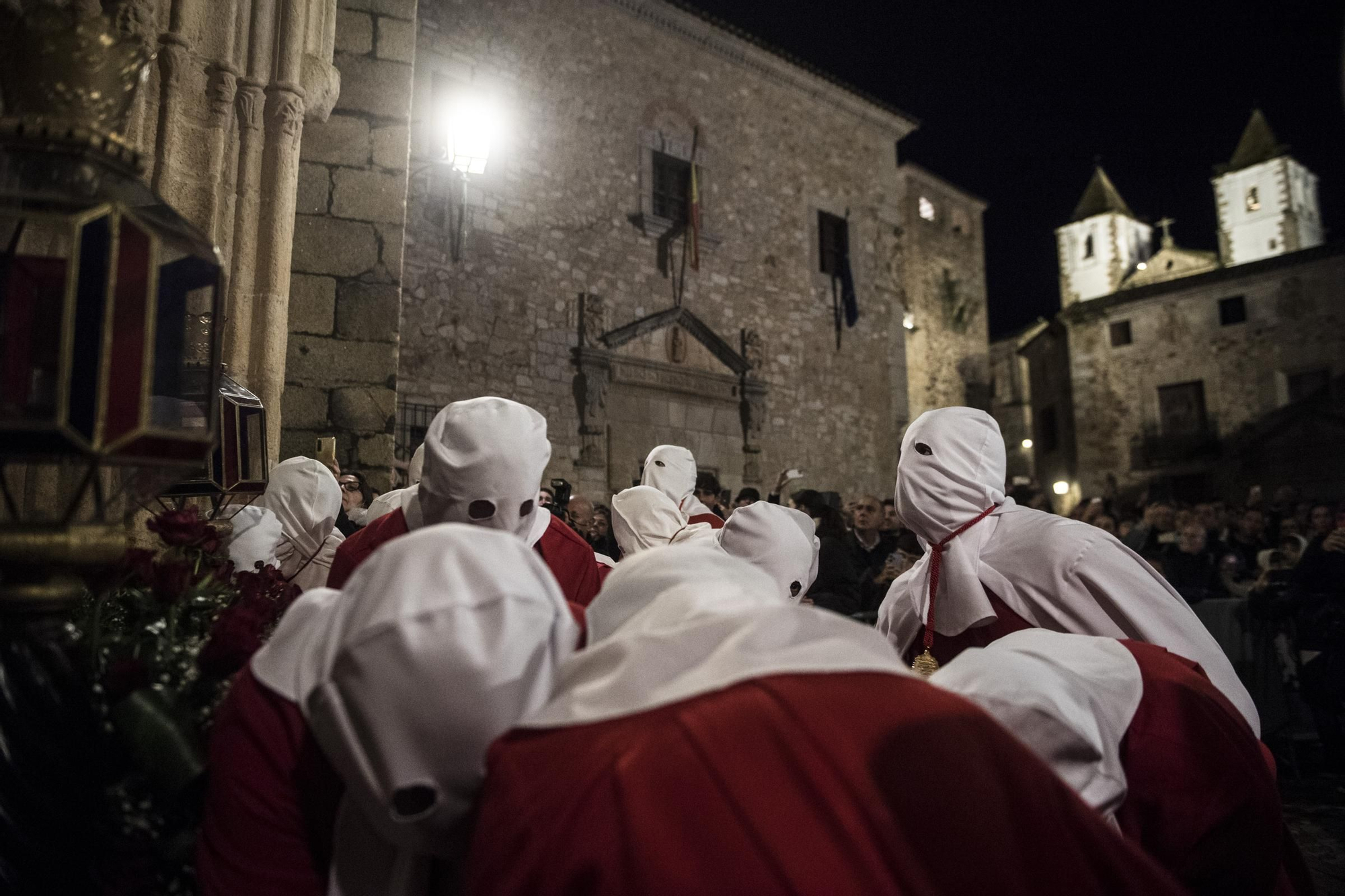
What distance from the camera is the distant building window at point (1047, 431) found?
3170cm

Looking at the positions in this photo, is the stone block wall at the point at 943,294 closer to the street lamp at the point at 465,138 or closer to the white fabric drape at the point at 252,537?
the street lamp at the point at 465,138

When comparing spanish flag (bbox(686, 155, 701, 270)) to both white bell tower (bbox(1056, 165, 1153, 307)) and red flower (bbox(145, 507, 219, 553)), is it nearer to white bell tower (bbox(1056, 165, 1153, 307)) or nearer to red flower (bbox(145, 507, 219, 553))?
red flower (bbox(145, 507, 219, 553))

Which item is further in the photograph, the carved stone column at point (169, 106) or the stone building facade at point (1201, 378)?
the stone building facade at point (1201, 378)

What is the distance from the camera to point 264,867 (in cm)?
126

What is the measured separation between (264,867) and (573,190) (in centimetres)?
1247

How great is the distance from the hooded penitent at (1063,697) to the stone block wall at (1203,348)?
29.1 metres

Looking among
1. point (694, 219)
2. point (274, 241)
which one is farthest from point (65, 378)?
point (694, 219)

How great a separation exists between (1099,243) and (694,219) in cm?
3450

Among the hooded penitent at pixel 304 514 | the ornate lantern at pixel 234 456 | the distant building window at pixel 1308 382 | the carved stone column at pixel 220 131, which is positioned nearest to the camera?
the ornate lantern at pixel 234 456

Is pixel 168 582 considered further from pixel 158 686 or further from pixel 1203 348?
pixel 1203 348

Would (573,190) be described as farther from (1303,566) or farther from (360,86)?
(1303,566)

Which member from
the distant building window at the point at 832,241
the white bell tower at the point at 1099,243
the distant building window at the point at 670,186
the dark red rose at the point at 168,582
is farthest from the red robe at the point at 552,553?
the white bell tower at the point at 1099,243

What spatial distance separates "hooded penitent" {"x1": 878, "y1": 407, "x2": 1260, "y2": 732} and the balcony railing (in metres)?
27.9

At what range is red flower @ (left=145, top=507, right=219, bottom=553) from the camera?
1.80 meters
